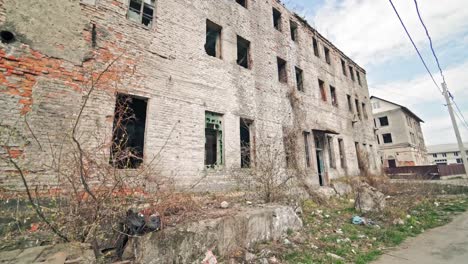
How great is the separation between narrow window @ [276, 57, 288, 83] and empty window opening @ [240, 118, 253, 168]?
12.9 feet

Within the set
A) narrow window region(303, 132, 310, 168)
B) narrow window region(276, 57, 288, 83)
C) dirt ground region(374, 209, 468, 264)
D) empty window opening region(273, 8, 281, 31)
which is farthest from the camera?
empty window opening region(273, 8, 281, 31)

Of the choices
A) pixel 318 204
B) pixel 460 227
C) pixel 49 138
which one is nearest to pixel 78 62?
pixel 49 138

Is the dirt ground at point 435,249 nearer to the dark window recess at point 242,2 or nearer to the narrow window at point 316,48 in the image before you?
the dark window recess at point 242,2

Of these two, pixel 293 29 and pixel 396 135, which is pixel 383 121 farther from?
pixel 293 29

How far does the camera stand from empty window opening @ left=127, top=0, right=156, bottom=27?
6520 millimetres

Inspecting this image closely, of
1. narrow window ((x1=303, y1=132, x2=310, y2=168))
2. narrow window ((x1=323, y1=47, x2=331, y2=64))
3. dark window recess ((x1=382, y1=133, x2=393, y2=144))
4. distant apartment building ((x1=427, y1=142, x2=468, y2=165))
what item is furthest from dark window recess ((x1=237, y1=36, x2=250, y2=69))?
distant apartment building ((x1=427, y1=142, x2=468, y2=165))

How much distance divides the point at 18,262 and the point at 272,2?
520 inches

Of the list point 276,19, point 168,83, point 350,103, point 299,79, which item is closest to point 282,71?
point 299,79

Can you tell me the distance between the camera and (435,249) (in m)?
4.38

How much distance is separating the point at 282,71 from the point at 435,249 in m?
9.11

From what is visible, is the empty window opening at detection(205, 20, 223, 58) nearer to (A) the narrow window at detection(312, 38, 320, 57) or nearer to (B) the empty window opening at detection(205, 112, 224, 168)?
(B) the empty window opening at detection(205, 112, 224, 168)

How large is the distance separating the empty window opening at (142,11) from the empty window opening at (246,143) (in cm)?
482

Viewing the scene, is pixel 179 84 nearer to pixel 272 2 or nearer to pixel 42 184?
pixel 42 184

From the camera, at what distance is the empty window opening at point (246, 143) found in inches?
324
